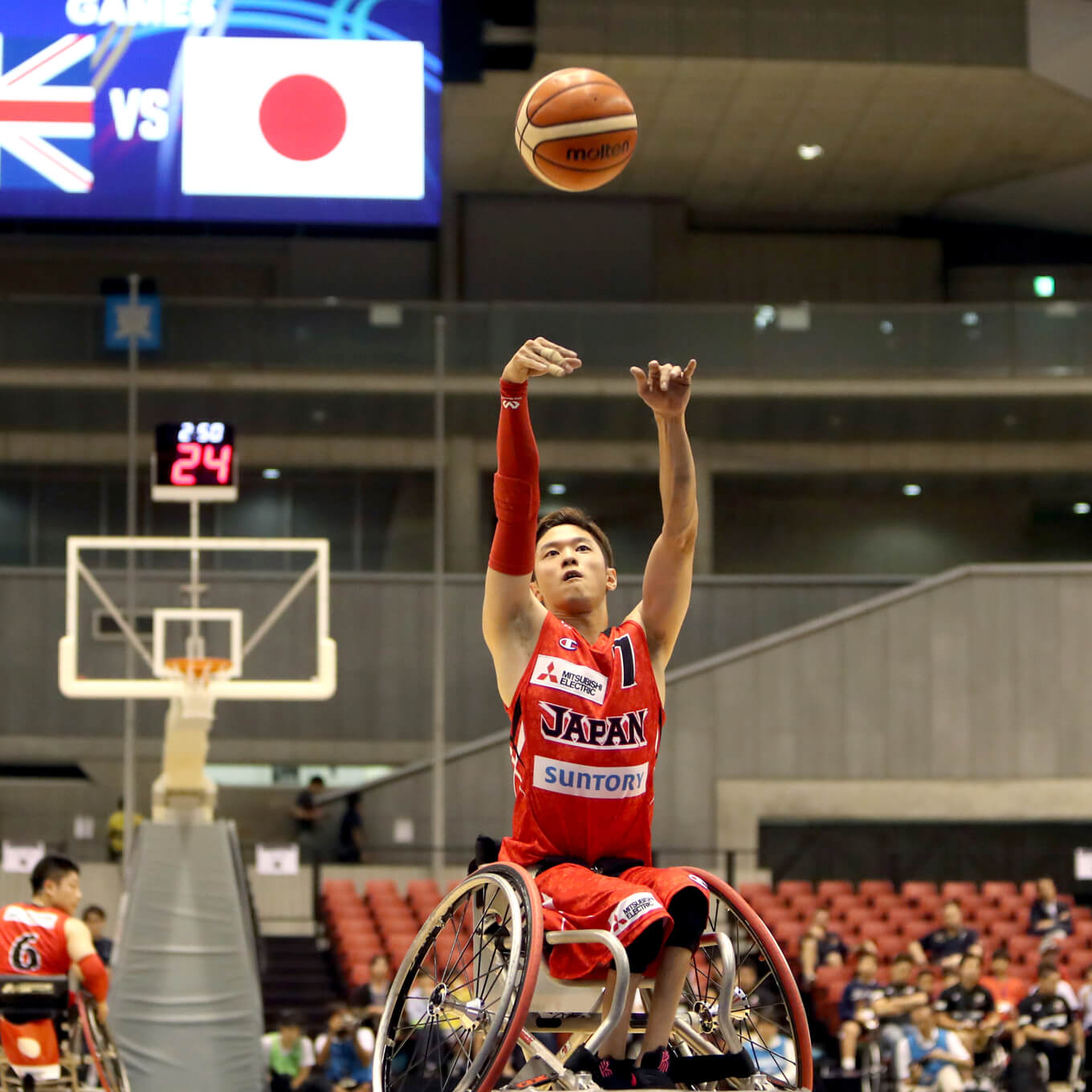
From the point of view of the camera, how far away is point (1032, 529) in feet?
86.8

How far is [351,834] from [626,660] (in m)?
16.0

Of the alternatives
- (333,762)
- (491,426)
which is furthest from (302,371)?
(333,762)

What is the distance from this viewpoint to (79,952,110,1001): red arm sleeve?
7.40 meters

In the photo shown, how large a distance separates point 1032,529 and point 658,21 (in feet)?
31.6

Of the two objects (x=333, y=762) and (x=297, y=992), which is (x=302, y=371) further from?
(x=297, y=992)

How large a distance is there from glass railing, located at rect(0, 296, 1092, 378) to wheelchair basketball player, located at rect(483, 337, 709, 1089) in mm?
18080

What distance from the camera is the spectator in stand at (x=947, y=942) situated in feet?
47.9

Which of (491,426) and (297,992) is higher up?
(491,426)

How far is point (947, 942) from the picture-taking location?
14773 millimetres

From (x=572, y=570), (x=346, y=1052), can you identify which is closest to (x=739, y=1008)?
(x=572, y=570)

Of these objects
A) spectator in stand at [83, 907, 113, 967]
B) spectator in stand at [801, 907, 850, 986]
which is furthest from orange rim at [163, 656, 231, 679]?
spectator in stand at [801, 907, 850, 986]

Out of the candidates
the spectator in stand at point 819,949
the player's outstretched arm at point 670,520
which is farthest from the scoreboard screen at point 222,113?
the player's outstretched arm at point 670,520

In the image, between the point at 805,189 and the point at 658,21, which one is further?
the point at 805,189

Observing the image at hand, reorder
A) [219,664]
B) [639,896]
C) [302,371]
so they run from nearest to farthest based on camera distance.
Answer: [639,896] → [219,664] → [302,371]
